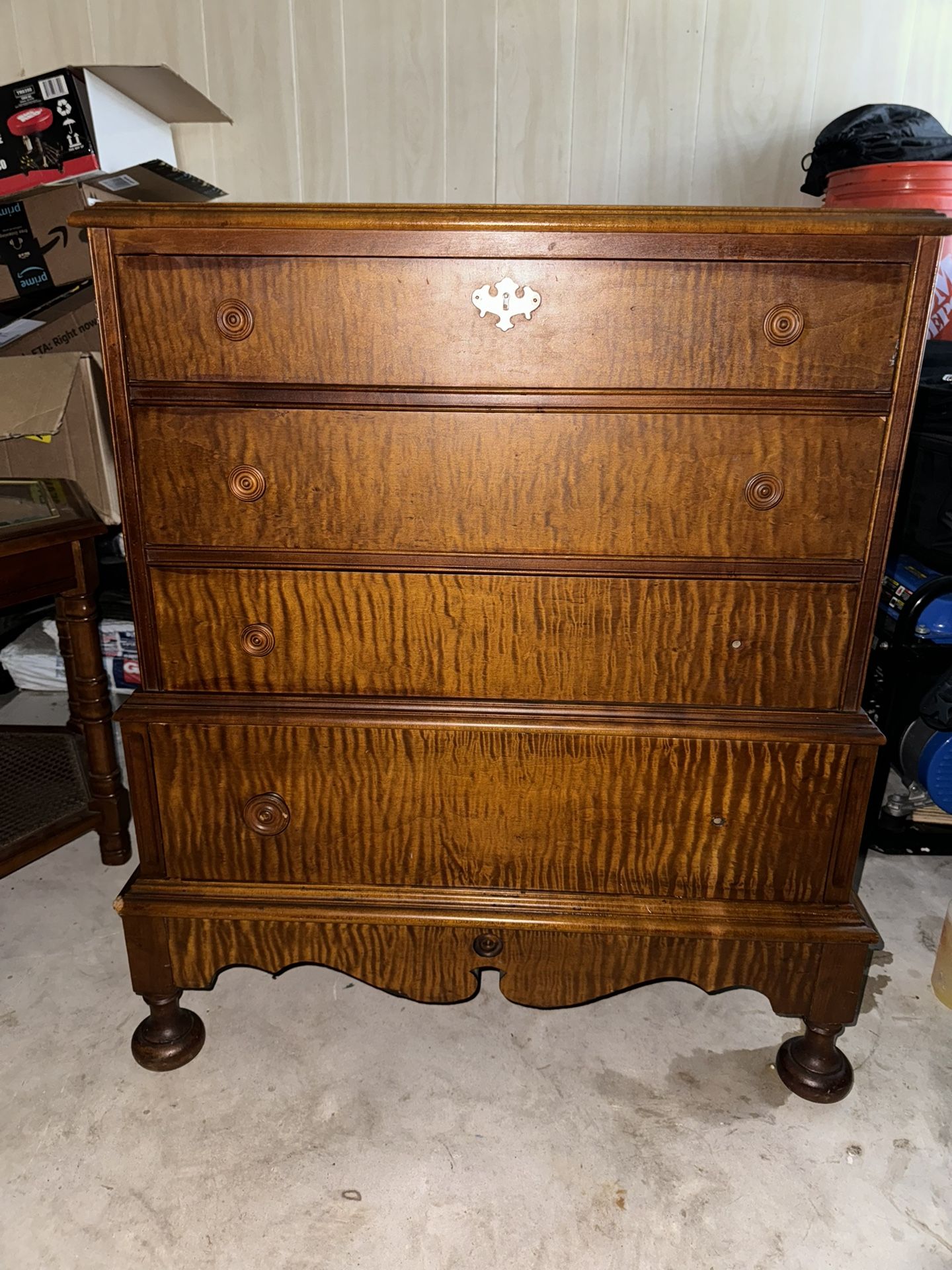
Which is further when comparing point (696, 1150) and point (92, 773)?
point (92, 773)

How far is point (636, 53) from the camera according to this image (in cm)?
194

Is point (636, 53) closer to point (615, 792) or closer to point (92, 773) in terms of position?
point (615, 792)

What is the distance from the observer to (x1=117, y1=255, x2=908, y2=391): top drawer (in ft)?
3.62

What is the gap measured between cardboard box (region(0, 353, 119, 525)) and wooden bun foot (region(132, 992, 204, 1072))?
1.02 metres

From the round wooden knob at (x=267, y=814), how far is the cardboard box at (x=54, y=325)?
123 centimetres

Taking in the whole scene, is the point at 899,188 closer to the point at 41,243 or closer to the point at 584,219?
the point at 584,219

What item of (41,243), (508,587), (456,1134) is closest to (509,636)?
(508,587)

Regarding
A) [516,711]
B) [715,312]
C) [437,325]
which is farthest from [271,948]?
[715,312]

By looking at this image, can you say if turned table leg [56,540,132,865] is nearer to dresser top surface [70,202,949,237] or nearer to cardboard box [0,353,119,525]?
cardboard box [0,353,119,525]

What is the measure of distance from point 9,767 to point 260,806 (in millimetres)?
1071

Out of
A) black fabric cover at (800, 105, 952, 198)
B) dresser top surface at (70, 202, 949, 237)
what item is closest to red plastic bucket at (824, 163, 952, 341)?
black fabric cover at (800, 105, 952, 198)

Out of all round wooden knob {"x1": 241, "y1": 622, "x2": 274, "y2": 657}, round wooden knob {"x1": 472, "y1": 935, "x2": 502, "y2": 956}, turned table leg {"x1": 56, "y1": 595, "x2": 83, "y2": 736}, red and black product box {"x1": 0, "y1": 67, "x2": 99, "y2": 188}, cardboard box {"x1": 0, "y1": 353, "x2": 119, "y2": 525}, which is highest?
red and black product box {"x1": 0, "y1": 67, "x2": 99, "y2": 188}

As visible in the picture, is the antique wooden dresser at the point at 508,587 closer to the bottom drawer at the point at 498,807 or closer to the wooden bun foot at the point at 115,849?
the bottom drawer at the point at 498,807

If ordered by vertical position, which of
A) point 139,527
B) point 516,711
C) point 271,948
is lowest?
point 271,948
